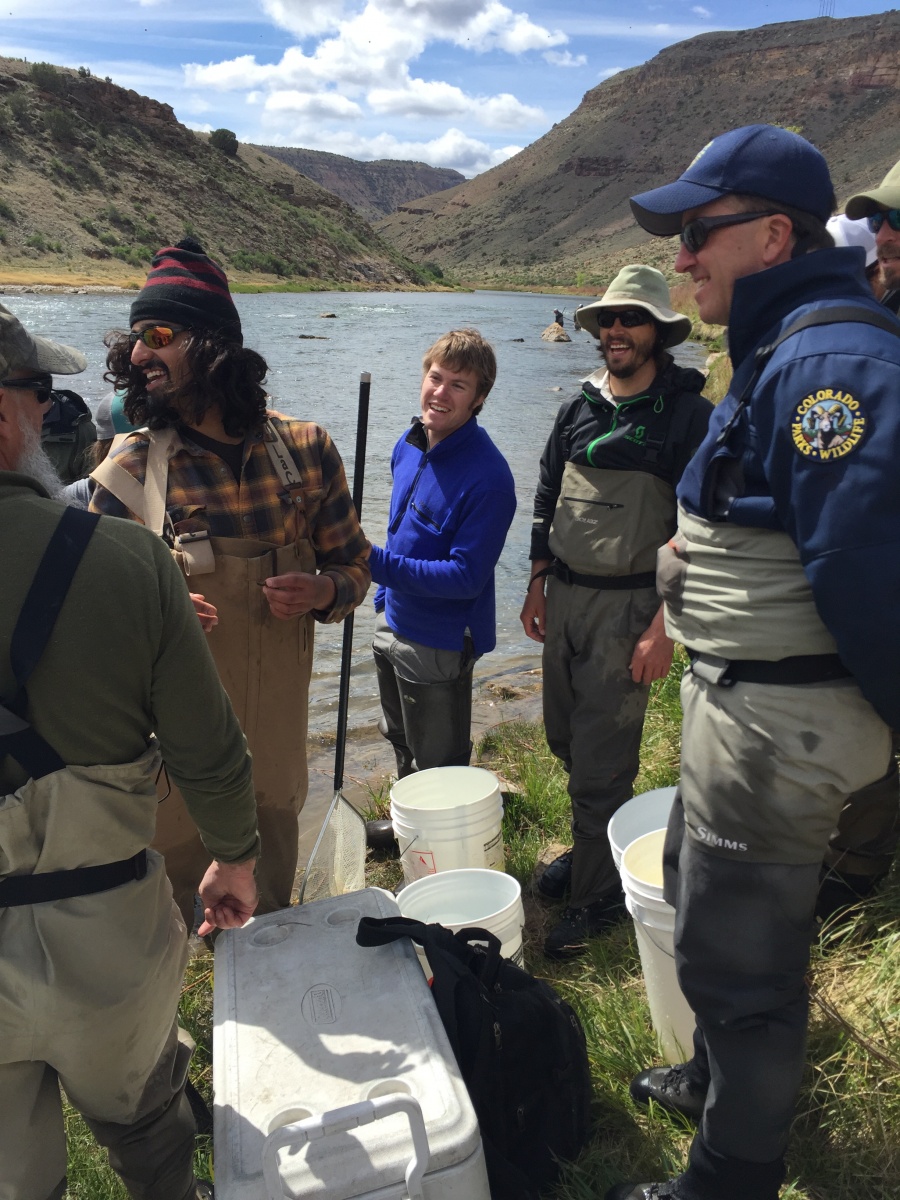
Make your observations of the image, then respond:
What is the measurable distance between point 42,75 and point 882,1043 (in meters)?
107

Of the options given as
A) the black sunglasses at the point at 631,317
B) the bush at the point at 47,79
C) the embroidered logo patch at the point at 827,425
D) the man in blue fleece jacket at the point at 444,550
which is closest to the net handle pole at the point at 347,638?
the man in blue fleece jacket at the point at 444,550

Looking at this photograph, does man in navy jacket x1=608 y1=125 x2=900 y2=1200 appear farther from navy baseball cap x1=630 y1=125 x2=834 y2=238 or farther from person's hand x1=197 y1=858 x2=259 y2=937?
person's hand x1=197 y1=858 x2=259 y2=937

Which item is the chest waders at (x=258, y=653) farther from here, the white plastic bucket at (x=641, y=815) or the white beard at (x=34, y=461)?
the white plastic bucket at (x=641, y=815)

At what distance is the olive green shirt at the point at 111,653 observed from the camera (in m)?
1.49

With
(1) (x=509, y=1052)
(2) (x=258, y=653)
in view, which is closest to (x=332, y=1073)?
(1) (x=509, y=1052)

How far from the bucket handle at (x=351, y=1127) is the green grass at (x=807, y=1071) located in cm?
79

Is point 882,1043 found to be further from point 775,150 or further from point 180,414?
point 180,414

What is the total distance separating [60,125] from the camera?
74.6m

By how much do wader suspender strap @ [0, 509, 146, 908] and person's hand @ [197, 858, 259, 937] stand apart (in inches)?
18.4

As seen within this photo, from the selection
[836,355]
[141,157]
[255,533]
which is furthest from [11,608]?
[141,157]

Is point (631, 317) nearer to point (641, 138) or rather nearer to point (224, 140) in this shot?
point (224, 140)

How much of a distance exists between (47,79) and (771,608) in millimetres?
105884

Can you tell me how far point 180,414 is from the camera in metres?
2.55

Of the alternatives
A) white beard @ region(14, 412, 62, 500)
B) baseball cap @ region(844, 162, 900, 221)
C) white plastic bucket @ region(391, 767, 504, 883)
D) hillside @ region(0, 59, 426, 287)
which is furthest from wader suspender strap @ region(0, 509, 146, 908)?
hillside @ region(0, 59, 426, 287)
